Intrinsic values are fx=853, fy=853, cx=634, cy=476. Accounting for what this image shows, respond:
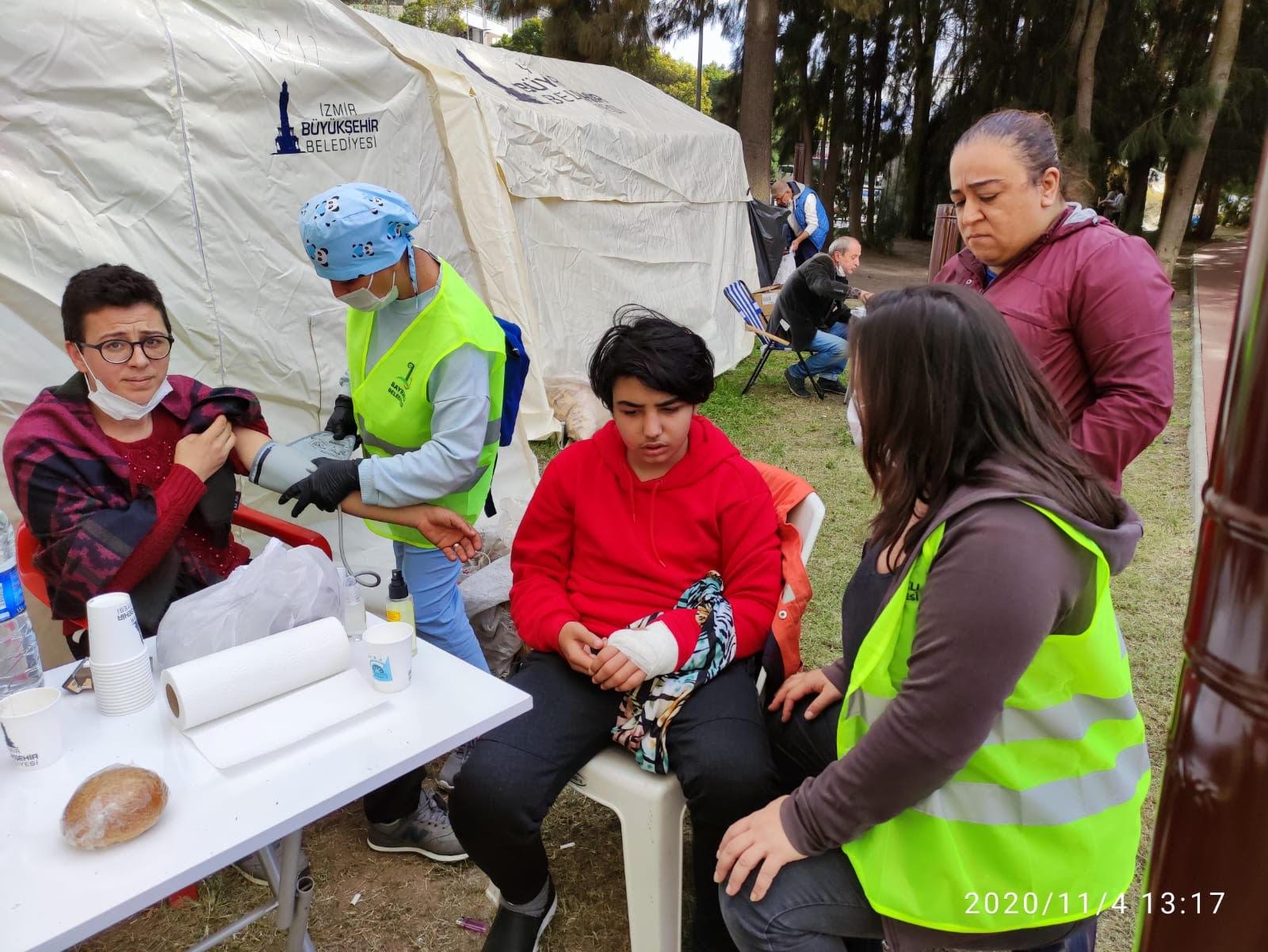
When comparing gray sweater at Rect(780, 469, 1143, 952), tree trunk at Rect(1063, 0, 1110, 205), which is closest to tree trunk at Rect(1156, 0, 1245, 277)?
tree trunk at Rect(1063, 0, 1110, 205)

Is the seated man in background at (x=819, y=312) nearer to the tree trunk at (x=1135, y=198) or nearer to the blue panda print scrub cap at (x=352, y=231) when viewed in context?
the blue panda print scrub cap at (x=352, y=231)

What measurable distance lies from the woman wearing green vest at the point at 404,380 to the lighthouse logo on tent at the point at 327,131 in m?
1.57

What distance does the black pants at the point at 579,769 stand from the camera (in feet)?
5.91

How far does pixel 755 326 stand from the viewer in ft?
26.1

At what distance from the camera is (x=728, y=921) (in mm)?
1485

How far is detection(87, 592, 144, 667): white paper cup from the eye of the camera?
1.51 metres

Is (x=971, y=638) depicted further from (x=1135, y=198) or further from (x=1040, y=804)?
(x=1135, y=198)

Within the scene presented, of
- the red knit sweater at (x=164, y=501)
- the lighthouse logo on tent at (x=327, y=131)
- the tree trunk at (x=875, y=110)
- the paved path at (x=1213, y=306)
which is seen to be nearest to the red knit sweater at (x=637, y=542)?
the red knit sweater at (x=164, y=501)

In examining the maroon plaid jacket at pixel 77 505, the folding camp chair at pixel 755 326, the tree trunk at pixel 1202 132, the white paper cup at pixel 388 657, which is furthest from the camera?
the tree trunk at pixel 1202 132

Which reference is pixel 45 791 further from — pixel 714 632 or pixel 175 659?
pixel 714 632

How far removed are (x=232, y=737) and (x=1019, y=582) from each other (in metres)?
1.31

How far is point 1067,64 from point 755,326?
12702mm

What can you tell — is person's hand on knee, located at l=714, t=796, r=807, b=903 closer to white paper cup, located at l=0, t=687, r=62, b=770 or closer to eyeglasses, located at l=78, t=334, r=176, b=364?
white paper cup, located at l=0, t=687, r=62, b=770

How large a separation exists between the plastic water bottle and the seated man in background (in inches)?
244
